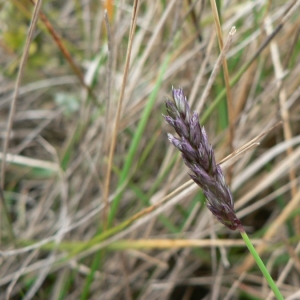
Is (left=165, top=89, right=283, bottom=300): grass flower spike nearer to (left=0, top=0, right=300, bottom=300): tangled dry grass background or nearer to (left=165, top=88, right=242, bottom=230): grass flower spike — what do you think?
(left=165, top=88, right=242, bottom=230): grass flower spike

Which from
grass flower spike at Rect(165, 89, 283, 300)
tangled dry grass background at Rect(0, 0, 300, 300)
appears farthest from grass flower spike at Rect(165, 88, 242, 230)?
tangled dry grass background at Rect(0, 0, 300, 300)

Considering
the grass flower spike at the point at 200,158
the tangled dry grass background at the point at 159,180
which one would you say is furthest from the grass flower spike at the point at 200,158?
the tangled dry grass background at the point at 159,180

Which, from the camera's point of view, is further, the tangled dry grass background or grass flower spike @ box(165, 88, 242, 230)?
the tangled dry grass background

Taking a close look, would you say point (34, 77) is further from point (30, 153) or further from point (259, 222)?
point (259, 222)

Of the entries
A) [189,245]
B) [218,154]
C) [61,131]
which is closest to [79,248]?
[189,245]

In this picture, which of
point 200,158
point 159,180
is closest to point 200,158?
point 200,158

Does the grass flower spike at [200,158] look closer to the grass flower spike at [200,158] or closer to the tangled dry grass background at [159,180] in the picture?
the grass flower spike at [200,158]

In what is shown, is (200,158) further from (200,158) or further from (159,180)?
(159,180)
